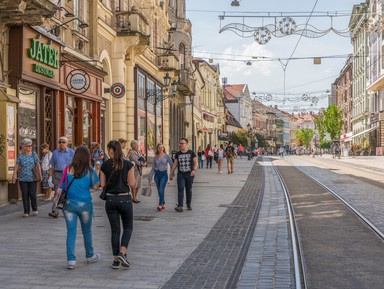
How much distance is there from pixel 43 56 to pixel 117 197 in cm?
1000

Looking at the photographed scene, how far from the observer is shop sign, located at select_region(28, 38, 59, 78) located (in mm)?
15344

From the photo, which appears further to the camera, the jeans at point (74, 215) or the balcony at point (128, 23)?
the balcony at point (128, 23)

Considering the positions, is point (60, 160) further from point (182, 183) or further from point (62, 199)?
point (62, 199)

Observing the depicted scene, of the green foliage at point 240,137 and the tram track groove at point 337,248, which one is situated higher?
the green foliage at point 240,137

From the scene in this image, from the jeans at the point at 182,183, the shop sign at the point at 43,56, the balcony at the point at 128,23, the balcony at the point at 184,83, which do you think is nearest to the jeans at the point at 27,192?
the jeans at the point at 182,183

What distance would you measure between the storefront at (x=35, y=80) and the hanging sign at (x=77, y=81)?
0.63 meters

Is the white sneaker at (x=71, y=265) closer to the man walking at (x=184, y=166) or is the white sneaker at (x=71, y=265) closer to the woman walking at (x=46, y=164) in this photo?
the man walking at (x=184, y=166)

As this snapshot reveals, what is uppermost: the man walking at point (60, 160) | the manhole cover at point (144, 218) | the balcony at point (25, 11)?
the balcony at point (25, 11)

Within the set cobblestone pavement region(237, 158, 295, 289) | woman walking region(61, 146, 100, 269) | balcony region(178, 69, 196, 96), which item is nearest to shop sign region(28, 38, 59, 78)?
cobblestone pavement region(237, 158, 295, 289)

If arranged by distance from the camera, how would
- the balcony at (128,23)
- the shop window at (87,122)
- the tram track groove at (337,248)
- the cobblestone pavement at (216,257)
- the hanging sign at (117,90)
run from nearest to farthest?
the cobblestone pavement at (216,257) < the tram track groove at (337,248) < the shop window at (87,122) < the hanging sign at (117,90) < the balcony at (128,23)

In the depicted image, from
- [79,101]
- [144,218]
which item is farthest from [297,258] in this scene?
[79,101]

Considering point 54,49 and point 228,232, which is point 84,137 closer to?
point 54,49

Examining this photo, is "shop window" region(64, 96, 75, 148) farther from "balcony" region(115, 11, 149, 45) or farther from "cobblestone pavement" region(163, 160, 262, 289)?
"cobblestone pavement" region(163, 160, 262, 289)

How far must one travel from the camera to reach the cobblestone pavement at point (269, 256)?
257 inches
